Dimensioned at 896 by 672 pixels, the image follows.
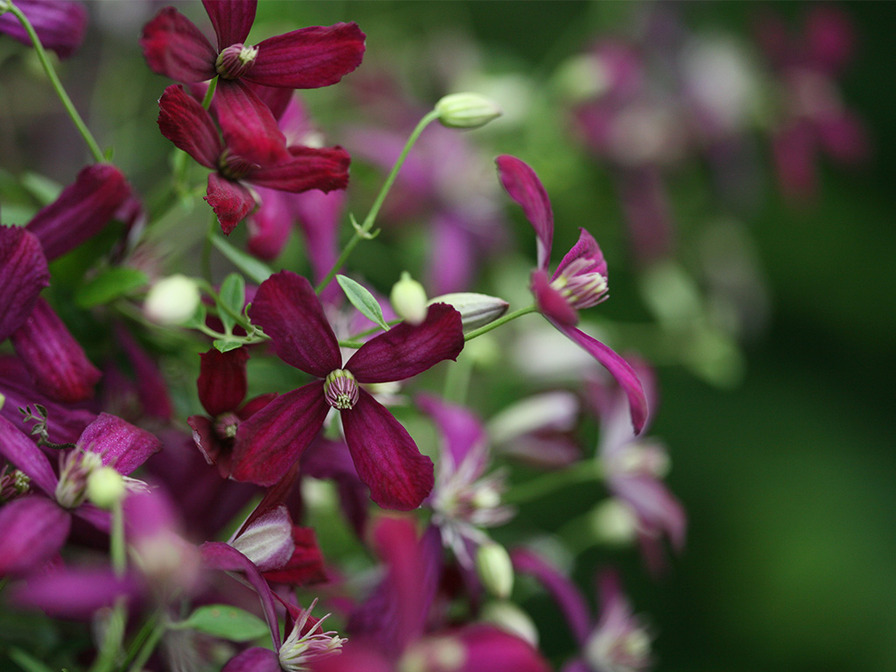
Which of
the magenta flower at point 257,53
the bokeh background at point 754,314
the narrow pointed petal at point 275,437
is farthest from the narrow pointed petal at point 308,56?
the bokeh background at point 754,314

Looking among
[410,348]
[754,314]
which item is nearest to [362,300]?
[410,348]

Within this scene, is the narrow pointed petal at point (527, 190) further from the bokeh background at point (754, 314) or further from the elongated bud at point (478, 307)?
the bokeh background at point (754, 314)

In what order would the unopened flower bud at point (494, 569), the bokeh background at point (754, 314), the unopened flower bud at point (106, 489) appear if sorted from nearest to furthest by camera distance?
the unopened flower bud at point (106, 489) < the unopened flower bud at point (494, 569) < the bokeh background at point (754, 314)

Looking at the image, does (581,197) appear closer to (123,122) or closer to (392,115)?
(392,115)

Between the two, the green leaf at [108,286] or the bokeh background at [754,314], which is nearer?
the green leaf at [108,286]

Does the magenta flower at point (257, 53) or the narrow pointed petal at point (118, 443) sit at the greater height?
the magenta flower at point (257, 53)

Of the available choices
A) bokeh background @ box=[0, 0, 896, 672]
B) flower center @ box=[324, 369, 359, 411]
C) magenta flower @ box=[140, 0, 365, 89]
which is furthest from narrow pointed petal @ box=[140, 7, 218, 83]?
bokeh background @ box=[0, 0, 896, 672]

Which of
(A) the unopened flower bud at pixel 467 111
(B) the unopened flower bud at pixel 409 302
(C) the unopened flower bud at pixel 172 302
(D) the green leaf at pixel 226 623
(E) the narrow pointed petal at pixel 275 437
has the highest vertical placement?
(A) the unopened flower bud at pixel 467 111
